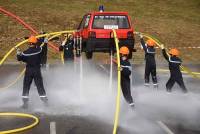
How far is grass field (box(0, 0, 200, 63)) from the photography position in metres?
31.5

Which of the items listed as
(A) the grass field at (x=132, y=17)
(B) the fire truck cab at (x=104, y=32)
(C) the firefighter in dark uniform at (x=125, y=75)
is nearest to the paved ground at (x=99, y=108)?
(C) the firefighter in dark uniform at (x=125, y=75)

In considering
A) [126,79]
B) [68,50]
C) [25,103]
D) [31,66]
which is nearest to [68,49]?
[68,50]

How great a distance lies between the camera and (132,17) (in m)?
36.3

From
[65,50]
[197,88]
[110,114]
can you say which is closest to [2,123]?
[110,114]

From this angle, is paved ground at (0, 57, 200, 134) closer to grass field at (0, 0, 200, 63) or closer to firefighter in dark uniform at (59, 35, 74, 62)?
firefighter in dark uniform at (59, 35, 74, 62)

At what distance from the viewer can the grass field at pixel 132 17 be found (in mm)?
31461

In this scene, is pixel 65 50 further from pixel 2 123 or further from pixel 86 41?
pixel 2 123

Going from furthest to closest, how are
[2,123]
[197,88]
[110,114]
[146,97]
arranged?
[197,88]
[146,97]
[110,114]
[2,123]

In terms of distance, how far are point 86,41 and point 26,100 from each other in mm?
3881

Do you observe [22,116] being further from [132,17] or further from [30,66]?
[132,17]

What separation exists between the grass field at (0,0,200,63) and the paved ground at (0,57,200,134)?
11.9 meters

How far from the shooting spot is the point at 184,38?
106 ft

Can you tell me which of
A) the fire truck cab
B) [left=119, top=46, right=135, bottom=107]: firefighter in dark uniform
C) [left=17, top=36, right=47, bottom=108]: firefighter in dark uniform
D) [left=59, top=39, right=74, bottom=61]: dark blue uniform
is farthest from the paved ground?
the fire truck cab

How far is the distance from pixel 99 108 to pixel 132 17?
2391 cm
